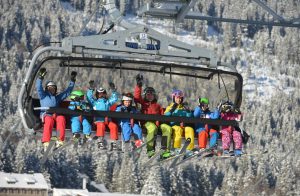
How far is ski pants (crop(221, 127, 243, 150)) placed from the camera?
2208cm

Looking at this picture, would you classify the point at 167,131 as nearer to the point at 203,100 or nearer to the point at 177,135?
the point at 177,135

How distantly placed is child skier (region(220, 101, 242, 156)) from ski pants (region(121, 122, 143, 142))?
1658 millimetres

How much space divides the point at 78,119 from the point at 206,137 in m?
2.51

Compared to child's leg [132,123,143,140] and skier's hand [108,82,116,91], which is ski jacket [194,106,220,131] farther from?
skier's hand [108,82,116,91]

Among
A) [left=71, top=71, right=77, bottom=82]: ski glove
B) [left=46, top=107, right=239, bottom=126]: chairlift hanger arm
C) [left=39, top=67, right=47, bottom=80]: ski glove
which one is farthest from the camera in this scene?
[left=71, top=71, right=77, bottom=82]: ski glove

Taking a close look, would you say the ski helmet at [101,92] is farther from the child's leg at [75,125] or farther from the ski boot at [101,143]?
the child's leg at [75,125]

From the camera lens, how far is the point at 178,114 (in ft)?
73.8

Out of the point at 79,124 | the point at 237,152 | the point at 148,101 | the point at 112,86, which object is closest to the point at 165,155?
the point at 148,101

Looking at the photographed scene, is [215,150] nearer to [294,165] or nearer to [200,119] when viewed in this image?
[200,119]

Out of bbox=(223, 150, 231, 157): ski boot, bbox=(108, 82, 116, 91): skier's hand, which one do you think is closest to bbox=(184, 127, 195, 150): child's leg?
bbox=(223, 150, 231, 157): ski boot

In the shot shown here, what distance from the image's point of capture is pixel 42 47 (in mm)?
19312

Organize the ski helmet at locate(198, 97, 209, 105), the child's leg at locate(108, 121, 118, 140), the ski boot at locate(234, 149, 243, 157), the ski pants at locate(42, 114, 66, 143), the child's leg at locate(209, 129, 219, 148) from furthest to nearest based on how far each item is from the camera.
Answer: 1. the ski helmet at locate(198, 97, 209, 105)
2. the ski boot at locate(234, 149, 243, 157)
3. the child's leg at locate(209, 129, 219, 148)
4. the child's leg at locate(108, 121, 118, 140)
5. the ski pants at locate(42, 114, 66, 143)

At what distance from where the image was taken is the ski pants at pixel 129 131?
21.4 m

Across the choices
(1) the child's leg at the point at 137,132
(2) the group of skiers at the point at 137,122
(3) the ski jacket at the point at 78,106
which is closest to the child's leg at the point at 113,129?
(2) the group of skiers at the point at 137,122
